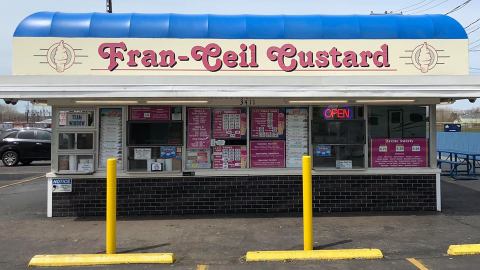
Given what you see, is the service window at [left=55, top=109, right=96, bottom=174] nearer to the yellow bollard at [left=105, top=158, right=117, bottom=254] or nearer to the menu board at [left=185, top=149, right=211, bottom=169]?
the menu board at [left=185, top=149, right=211, bottom=169]

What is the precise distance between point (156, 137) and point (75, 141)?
61.1 inches

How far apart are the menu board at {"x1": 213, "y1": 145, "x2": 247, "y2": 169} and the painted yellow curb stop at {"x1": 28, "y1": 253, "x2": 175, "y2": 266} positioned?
10.0 feet

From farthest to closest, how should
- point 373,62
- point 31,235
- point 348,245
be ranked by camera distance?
point 373,62 < point 31,235 < point 348,245

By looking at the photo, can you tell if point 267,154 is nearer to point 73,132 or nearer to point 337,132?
point 337,132

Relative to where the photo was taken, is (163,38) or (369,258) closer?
(369,258)

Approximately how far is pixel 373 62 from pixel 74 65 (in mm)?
5876

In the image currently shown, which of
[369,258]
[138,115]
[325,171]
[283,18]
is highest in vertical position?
[283,18]

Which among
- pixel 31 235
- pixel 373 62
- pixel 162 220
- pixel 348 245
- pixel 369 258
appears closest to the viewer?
pixel 369 258

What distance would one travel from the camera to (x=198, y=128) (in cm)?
924

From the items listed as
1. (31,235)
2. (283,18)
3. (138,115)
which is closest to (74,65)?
(138,115)

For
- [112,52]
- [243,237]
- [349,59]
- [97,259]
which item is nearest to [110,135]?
[112,52]

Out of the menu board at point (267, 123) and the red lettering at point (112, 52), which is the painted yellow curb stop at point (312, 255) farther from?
the red lettering at point (112, 52)

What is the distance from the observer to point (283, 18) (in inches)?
384

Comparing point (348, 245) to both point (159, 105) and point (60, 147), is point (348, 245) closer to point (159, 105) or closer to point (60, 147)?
point (159, 105)
